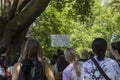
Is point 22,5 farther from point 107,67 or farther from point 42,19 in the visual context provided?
point 42,19

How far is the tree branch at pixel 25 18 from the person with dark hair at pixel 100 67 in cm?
826

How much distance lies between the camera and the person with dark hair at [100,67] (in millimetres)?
5788

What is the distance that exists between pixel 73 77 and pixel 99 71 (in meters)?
2.12

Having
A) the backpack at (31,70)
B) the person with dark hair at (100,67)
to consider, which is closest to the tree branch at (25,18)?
the person with dark hair at (100,67)

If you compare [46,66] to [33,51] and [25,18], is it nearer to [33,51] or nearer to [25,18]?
[33,51]

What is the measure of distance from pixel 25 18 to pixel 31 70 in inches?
377

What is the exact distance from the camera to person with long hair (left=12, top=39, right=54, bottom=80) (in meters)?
5.62

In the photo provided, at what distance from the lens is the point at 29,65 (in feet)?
18.6

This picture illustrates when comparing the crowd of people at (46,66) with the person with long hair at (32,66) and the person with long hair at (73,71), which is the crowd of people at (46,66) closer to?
the person with long hair at (32,66)

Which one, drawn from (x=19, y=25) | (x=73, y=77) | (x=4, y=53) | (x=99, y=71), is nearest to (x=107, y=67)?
(x=99, y=71)

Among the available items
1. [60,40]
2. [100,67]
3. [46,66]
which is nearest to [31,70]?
[46,66]

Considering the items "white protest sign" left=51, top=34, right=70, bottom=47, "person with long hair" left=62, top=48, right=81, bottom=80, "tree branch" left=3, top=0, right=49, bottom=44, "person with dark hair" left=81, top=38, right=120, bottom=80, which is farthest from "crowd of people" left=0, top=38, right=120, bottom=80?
"white protest sign" left=51, top=34, right=70, bottom=47

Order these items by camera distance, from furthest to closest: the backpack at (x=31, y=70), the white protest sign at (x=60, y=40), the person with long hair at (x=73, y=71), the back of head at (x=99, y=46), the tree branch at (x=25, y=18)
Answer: the white protest sign at (x=60, y=40) → the tree branch at (x=25, y=18) → the person with long hair at (x=73, y=71) → the back of head at (x=99, y=46) → the backpack at (x=31, y=70)

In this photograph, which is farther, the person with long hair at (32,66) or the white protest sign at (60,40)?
the white protest sign at (60,40)
